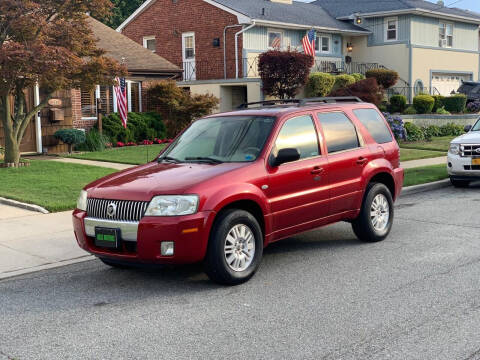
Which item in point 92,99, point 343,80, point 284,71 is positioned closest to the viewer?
point 92,99

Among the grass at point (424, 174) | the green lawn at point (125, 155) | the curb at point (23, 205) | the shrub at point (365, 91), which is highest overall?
the shrub at point (365, 91)

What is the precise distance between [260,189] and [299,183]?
66 cm

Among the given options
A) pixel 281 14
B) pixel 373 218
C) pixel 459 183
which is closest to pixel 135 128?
pixel 459 183

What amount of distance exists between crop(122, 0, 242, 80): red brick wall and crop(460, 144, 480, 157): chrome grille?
2083 centimetres

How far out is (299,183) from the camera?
7.13 m

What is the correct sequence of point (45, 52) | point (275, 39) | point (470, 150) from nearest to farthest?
point (470, 150)
point (45, 52)
point (275, 39)

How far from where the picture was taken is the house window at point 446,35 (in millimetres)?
40688

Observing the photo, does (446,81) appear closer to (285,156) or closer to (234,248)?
(285,156)

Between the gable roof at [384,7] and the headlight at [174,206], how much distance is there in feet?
112

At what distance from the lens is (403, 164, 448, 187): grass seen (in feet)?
45.5

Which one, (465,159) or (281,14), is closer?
(465,159)

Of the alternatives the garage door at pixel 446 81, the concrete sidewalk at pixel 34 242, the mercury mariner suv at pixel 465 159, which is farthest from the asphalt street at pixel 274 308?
the garage door at pixel 446 81

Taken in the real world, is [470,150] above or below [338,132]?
below

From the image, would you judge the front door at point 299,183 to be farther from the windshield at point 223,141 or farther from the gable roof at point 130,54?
the gable roof at point 130,54
